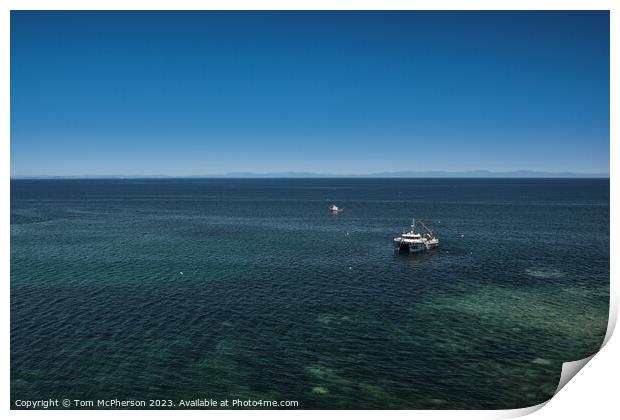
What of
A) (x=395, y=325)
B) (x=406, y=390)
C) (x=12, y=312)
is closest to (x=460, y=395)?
(x=406, y=390)

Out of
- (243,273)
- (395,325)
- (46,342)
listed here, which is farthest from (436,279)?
(46,342)

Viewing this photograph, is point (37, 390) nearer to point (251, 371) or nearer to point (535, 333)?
point (251, 371)

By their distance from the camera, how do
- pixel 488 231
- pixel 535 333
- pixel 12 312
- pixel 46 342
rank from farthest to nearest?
pixel 488 231 < pixel 12 312 < pixel 535 333 < pixel 46 342

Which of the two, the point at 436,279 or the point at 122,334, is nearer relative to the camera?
the point at 122,334

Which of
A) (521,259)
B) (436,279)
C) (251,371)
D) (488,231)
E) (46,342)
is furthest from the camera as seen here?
(488,231)

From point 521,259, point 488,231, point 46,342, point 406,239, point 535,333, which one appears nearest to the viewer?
point 46,342

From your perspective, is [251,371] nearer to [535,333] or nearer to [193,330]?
[193,330]
